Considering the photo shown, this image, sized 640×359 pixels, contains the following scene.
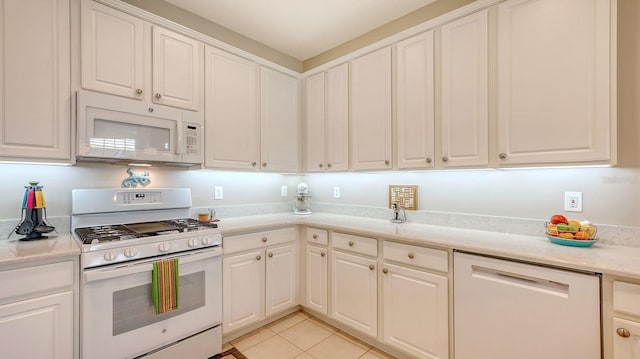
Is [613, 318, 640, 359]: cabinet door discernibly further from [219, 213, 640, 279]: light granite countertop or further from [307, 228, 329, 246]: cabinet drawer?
[307, 228, 329, 246]: cabinet drawer

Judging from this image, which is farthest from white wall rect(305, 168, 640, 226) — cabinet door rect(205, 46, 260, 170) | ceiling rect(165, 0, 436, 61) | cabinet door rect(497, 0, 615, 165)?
ceiling rect(165, 0, 436, 61)

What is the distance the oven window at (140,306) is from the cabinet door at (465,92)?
1.95m

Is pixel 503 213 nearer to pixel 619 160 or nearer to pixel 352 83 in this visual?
pixel 619 160

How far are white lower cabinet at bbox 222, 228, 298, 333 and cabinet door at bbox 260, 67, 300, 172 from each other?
0.73m

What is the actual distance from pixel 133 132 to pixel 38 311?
43.3 inches

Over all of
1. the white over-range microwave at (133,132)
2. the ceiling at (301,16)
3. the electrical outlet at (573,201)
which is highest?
the ceiling at (301,16)

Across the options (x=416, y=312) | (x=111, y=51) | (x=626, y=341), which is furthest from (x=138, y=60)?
(x=626, y=341)

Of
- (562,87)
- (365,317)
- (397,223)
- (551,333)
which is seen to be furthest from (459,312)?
(562,87)

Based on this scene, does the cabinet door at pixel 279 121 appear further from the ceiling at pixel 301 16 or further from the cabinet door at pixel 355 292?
the cabinet door at pixel 355 292

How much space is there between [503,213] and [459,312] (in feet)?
2.60

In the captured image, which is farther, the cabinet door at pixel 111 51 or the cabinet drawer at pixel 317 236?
the cabinet drawer at pixel 317 236

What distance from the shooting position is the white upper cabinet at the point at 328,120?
254 centimetres

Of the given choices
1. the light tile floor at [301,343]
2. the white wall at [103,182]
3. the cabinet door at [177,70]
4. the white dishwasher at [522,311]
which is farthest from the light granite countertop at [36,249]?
the white dishwasher at [522,311]

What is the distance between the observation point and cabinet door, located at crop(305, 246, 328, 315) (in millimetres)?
2316
